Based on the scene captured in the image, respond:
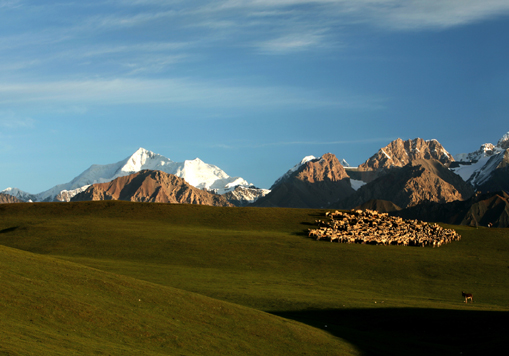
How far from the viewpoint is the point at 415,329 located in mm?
34375

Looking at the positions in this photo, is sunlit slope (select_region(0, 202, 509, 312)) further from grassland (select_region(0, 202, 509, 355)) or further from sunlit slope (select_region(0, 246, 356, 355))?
sunlit slope (select_region(0, 246, 356, 355))

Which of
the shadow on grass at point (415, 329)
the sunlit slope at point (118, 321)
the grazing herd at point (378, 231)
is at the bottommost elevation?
the shadow on grass at point (415, 329)

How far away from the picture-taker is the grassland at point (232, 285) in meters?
25.5

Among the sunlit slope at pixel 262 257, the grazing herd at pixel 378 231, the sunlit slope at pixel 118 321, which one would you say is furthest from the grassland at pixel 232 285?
the grazing herd at pixel 378 231

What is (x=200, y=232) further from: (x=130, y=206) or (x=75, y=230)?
(x=130, y=206)

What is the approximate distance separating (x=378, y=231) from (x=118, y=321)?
53.7 m

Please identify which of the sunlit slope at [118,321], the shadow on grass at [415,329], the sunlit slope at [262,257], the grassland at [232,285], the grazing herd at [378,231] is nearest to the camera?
the sunlit slope at [118,321]

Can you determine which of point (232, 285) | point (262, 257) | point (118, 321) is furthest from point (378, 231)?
point (118, 321)

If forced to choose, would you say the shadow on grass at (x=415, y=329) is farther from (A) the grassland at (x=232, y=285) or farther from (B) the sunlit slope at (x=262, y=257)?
(B) the sunlit slope at (x=262, y=257)

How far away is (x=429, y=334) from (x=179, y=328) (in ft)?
54.6

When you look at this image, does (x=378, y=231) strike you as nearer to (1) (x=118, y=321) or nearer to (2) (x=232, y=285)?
(2) (x=232, y=285)

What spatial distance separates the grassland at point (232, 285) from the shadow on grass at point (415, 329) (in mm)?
119

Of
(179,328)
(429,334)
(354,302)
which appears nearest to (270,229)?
(354,302)

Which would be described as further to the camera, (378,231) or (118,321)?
(378,231)
